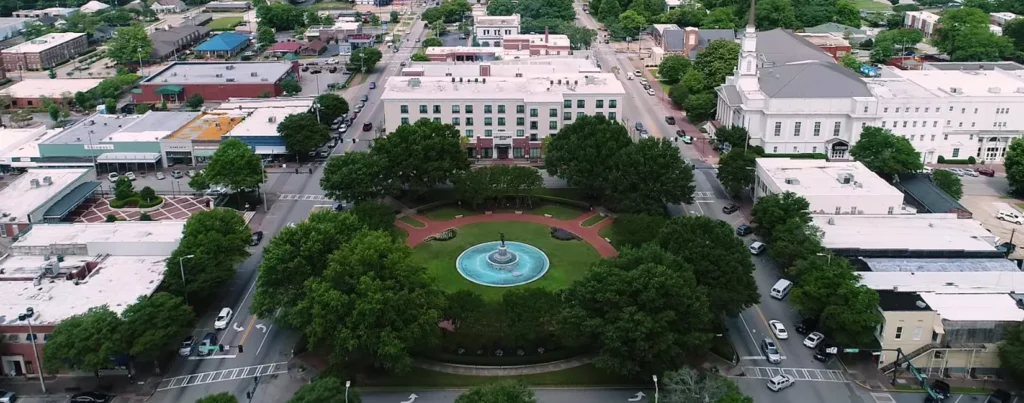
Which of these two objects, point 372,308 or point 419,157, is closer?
point 372,308

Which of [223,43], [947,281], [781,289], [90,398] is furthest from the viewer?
[223,43]

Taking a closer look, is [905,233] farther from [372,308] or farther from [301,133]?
[301,133]

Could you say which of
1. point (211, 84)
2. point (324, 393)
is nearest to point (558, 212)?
point (324, 393)

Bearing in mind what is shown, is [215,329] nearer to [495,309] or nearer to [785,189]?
[495,309]

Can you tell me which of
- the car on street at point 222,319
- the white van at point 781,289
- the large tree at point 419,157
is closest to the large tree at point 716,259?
the white van at point 781,289

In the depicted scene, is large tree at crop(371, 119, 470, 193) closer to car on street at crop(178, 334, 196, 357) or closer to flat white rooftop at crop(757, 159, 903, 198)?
car on street at crop(178, 334, 196, 357)
